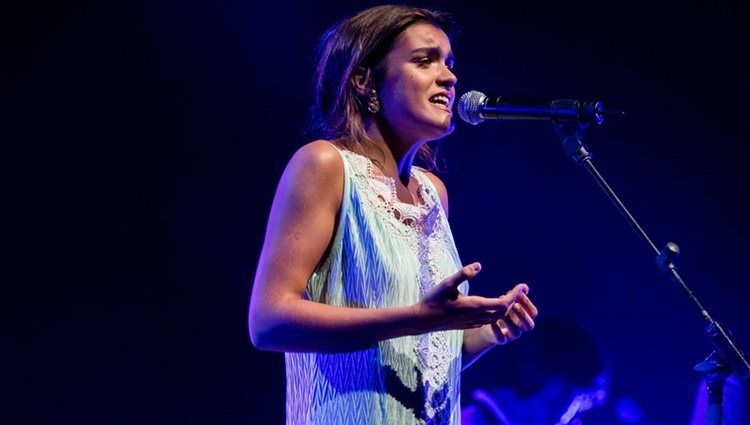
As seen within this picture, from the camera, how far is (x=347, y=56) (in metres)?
2.07

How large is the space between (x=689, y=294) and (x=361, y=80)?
37.2 inches

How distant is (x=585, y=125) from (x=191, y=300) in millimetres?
1962

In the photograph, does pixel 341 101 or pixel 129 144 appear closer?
pixel 341 101

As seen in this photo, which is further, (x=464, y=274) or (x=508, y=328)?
(x=508, y=328)

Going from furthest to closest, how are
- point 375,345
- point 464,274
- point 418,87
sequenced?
1. point 418,87
2. point 375,345
3. point 464,274

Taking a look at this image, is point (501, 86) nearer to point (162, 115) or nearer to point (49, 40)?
point (162, 115)

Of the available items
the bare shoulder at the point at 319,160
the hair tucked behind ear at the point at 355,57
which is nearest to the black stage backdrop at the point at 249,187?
the hair tucked behind ear at the point at 355,57

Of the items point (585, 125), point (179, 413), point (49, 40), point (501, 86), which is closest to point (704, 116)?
point (501, 86)

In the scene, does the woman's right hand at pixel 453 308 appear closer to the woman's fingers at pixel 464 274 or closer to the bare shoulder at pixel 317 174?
the woman's fingers at pixel 464 274

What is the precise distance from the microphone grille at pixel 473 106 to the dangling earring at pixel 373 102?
0.21 metres

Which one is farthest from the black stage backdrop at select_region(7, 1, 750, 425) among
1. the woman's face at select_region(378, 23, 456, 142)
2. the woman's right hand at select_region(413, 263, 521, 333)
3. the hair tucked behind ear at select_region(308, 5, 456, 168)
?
the woman's right hand at select_region(413, 263, 521, 333)

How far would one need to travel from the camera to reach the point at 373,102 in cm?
205

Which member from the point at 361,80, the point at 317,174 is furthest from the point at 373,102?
the point at 317,174

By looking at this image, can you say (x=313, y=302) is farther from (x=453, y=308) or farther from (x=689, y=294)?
(x=689, y=294)
